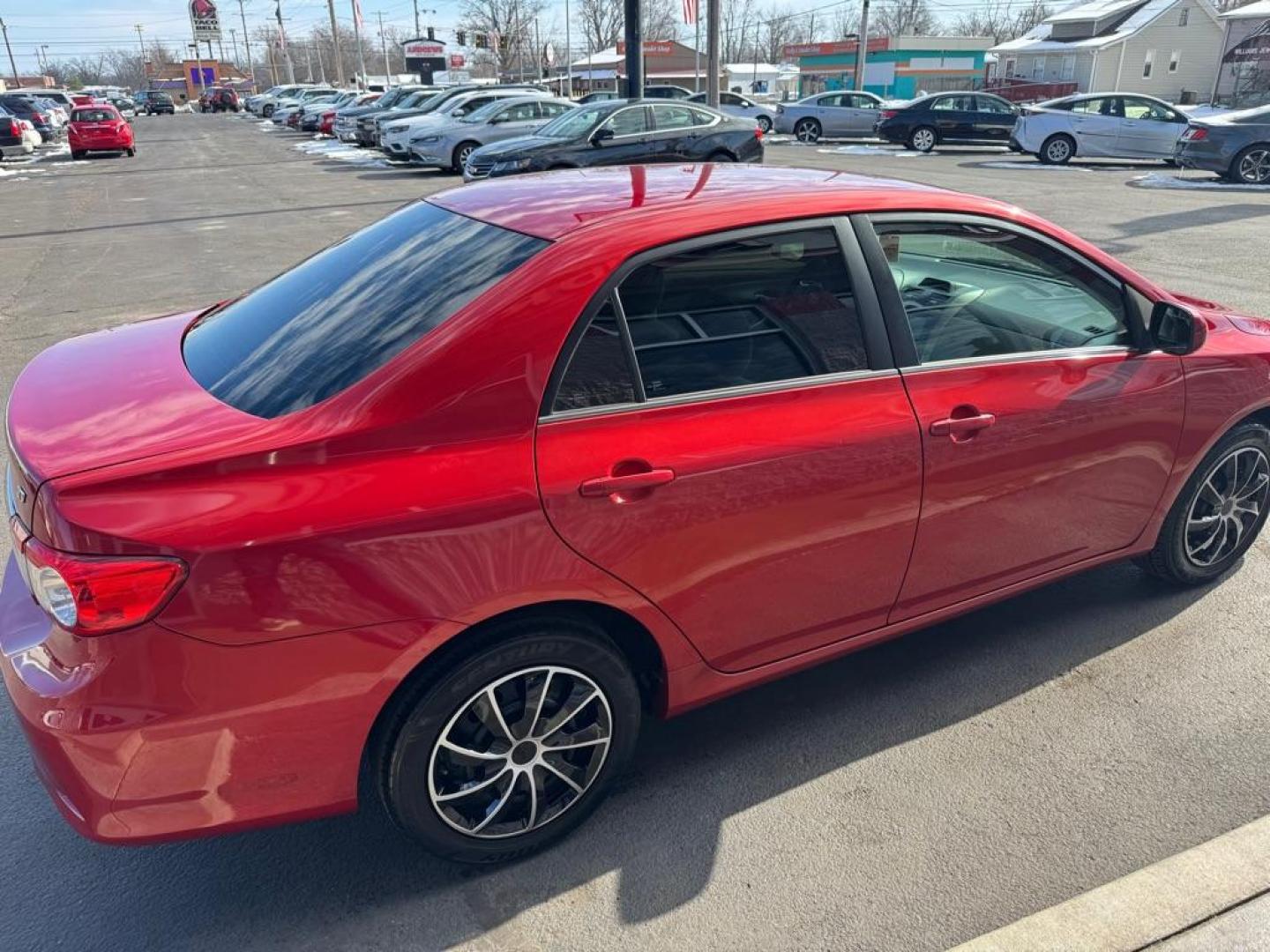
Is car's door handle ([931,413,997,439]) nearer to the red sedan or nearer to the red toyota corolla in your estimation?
the red toyota corolla

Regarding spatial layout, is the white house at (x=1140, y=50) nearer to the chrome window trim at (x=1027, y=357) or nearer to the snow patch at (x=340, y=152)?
the snow patch at (x=340, y=152)

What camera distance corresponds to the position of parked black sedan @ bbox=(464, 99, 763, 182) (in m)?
14.8

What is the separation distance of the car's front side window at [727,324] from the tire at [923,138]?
82.0 ft

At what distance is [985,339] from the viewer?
3092 mm

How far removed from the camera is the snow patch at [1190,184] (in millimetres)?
16328

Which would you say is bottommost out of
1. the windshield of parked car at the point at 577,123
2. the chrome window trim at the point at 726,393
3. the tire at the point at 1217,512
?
the tire at the point at 1217,512

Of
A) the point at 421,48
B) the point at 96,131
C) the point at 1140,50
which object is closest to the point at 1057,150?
the point at 96,131

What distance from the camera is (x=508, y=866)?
2566mm

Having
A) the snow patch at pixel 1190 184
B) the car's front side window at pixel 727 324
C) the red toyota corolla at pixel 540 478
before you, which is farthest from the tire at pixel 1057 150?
the car's front side window at pixel 727 324

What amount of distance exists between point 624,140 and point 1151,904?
1424 centimetres

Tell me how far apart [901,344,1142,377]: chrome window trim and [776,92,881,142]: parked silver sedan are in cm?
2804

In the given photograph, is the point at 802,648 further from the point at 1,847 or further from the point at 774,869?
the point at 1,847

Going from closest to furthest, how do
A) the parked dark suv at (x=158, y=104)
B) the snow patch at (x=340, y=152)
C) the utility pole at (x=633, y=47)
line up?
the utility pole at (x=633, y=47) → the snow patch at (x=340, y=152) → the parked dark suv at (x=158, y=104)

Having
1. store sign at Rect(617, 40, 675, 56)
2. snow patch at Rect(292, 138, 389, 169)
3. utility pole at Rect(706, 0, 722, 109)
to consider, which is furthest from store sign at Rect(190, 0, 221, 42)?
utility pole at Rect(706, 0, 722, 109)
